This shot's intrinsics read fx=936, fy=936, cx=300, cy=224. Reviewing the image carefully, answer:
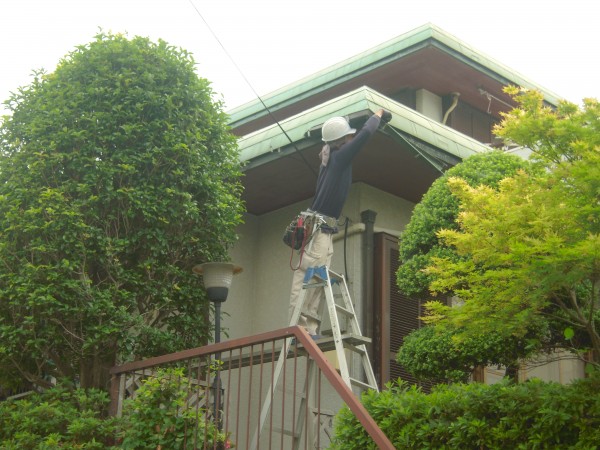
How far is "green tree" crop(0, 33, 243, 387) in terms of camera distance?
29.1 ft

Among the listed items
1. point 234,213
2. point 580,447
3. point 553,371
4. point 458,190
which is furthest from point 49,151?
point 553,371

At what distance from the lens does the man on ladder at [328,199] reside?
9367 millimetres

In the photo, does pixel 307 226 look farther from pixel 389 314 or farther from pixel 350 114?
pixel 389 314

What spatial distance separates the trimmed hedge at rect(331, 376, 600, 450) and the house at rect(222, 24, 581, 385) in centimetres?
404

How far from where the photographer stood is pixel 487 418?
6.89 meters

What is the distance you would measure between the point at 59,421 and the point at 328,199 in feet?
11.2

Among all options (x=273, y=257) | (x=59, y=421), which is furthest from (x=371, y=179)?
(x=59, y=421)

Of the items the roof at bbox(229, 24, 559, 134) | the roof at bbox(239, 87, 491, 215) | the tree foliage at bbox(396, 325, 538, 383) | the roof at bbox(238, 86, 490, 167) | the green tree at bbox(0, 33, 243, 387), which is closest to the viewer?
the green tree at bbox(0, 33, 243, 387)

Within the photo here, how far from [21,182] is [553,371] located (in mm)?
8698

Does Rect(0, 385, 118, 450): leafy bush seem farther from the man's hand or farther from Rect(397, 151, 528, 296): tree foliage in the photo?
the man's hand

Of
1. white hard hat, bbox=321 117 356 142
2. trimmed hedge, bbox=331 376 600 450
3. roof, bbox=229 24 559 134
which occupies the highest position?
roof, bbox=229 24 559 134

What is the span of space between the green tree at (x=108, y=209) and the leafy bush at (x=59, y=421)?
1.33 ft

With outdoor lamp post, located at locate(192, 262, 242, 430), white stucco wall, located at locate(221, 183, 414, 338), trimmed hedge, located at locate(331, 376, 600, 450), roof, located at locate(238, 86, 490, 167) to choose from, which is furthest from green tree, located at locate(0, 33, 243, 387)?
trimmed hedge, located at locate(331, 376, 600, 450)

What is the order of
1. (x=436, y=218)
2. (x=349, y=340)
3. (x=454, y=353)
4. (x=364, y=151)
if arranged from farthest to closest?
1. (x=364, y=151)
2. (x=436, y=218)
3. (x=454, y=353)
4. (x=349, y=340)
